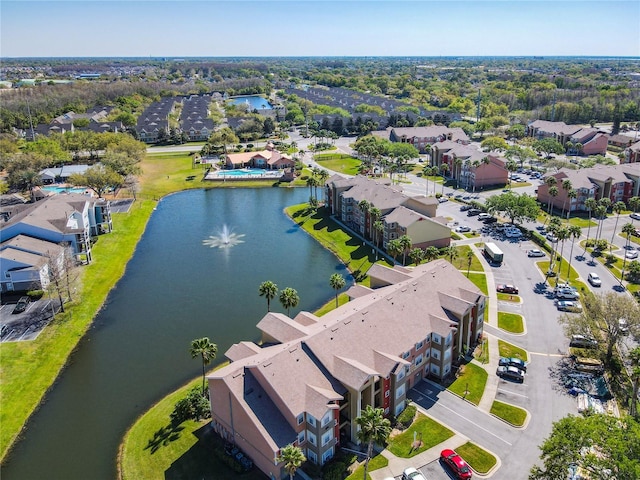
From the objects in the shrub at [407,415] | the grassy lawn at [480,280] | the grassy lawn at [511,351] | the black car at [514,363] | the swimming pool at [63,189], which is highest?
the swimming pool at [63,189]

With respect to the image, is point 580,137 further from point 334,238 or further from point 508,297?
point 508,297

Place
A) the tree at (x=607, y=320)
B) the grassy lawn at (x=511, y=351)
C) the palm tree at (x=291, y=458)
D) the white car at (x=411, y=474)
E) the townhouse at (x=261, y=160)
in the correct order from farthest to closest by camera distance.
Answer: the townhouse at (x=261, y=160)
the grassy lawn at (x=511, y=351)
the tree at (x=607, y=320)
the white car at (x=411, y=474)
the palm tree at (x=291, y=458)

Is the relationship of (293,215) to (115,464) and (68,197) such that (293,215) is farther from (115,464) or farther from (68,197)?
(115,464)

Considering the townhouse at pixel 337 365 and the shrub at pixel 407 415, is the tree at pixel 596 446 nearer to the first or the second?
the shrub at pixel 407 415

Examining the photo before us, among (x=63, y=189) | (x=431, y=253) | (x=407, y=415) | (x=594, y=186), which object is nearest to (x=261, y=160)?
(x=63, y=189)

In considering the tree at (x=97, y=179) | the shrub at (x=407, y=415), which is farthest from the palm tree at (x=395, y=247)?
the tree at (x=97, y=179)

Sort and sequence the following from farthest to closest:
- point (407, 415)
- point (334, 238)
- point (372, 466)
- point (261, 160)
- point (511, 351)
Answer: point (261, 160) < point (334, 238) < point (511, 351) < point (407, 415) < point (372, 466)

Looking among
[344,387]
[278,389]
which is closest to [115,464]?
[278,389]
